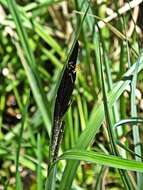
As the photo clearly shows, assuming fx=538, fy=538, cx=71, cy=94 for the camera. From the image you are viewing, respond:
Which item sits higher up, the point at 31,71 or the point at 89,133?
the point at 31,71

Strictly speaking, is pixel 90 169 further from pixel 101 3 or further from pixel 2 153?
pixel 101 3

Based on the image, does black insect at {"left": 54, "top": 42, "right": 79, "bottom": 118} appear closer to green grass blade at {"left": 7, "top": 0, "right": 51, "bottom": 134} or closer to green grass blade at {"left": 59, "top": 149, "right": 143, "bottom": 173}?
green grass blade at {"left": 59, "top": 149, "right": 143, "bottom": 173}

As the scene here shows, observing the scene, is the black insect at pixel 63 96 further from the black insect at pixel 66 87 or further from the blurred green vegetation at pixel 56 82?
the blurred green vegetation at pixel 56 82

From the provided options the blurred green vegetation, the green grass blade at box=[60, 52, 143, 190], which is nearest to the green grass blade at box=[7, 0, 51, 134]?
the blurred green vegetation

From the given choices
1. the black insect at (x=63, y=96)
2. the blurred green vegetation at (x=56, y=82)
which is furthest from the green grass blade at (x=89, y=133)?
the blurred green vegetation at (x=56, y=82)

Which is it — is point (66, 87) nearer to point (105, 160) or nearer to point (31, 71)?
point (105, 160)

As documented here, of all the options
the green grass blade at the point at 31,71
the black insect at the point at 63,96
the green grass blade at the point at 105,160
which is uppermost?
the green grass blade at the point at 31,71

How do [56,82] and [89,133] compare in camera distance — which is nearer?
[89,133]

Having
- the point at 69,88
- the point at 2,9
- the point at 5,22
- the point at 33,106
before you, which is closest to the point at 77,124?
the point at 33,106

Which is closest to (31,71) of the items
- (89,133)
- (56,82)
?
(56,82)

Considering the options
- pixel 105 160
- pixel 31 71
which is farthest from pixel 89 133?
pixel 31 71

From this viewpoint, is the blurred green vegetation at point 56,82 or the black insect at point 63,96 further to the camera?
the blurred green vegetation at point 56,82
